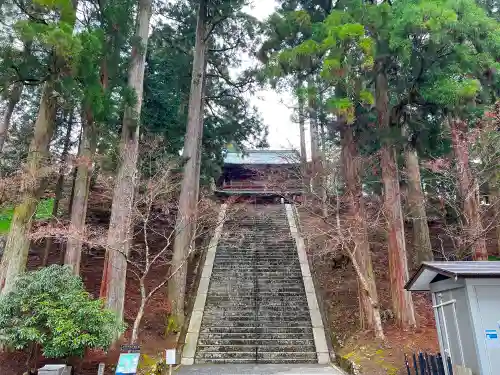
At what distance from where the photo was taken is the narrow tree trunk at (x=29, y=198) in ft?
24.6

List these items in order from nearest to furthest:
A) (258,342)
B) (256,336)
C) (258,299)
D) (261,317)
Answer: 1. (258,342)
2. (256,336)
3. (261,317)
4. (258,299)

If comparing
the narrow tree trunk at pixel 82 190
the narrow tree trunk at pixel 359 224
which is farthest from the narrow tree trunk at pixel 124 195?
the narrow tree trunk at pixel 359 224

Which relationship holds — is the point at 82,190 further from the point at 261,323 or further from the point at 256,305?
the point at 261,323

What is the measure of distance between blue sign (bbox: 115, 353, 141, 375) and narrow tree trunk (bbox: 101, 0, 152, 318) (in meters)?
1.99

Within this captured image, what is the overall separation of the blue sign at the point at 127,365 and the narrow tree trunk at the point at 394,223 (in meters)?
5.82

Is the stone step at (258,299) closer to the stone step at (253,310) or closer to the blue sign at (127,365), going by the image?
the stone step at (253,310)

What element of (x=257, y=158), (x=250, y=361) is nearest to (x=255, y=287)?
(x=250, y=361)

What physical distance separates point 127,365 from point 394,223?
657cm

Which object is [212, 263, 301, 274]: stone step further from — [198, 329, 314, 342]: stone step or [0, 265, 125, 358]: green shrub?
[0, 265, 125, 358]: green shrub

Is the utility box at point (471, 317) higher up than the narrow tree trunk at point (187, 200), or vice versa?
the narrow tree trunk at point (187, 200)

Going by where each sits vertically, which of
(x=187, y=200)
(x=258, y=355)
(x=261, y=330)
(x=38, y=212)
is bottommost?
(x=258, y=355)

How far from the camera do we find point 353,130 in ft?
34.8

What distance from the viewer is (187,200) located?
10883 millimetres

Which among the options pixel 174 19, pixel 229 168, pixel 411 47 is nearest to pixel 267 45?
pixel 411 47
